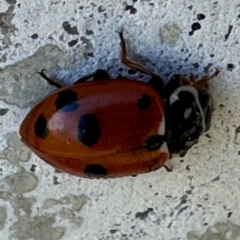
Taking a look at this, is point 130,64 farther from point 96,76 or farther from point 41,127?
point 41,127

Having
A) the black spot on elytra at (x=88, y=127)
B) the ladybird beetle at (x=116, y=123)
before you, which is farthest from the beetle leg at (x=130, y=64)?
the black spot on elytra at (x=88, y=127)

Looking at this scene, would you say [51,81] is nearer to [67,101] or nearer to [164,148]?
[67,101]

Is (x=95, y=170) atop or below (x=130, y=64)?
below

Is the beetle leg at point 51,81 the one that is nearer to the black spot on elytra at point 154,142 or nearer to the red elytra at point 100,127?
the red elytra at point 100,127

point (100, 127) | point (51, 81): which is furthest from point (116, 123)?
point (51, 81)

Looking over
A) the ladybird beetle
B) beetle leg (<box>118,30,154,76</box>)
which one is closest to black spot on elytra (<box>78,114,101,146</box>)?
the ladybird beetle

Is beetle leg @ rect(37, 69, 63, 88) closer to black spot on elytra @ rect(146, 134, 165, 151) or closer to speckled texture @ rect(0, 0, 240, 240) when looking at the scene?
speckled texture @ rect(0, 0, 240, 240)

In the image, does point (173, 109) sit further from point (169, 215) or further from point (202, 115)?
point (169, 215)

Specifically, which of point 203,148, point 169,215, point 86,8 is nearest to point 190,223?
point 169,215
